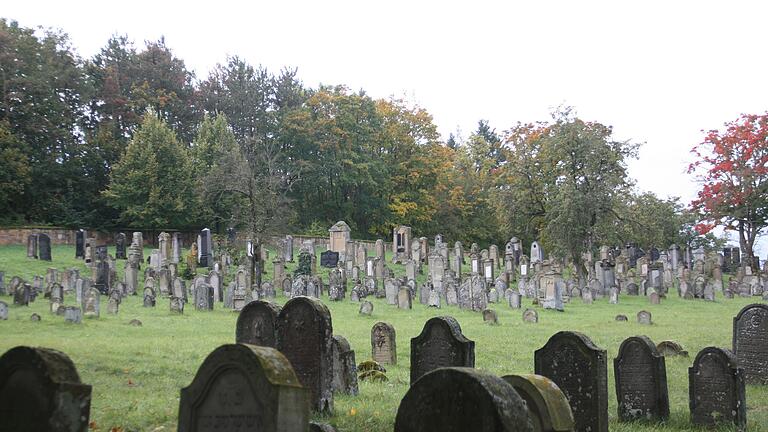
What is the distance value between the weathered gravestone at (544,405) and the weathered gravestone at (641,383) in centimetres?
465

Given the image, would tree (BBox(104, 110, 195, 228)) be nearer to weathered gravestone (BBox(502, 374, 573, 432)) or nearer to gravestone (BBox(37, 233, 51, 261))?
gravestone (BBox(37, 233, 51, 261))

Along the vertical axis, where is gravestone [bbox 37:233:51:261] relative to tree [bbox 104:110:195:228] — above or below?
below

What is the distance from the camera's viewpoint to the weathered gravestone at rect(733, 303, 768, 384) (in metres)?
12.6

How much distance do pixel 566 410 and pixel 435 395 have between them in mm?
1542

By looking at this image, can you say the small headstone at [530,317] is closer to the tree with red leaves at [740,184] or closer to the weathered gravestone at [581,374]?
the weathered gravestone at [581,374]

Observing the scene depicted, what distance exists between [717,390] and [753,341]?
360cm

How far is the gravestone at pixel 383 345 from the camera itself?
46.4ft

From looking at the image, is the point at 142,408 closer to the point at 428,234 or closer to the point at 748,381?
the point at 748,381

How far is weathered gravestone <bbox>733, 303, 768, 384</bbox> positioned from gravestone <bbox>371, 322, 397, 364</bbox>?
5953 mm

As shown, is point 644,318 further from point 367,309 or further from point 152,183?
point 152,183

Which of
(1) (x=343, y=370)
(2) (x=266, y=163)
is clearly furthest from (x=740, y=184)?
(1) (x=343, y=370)

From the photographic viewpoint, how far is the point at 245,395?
5422 mm

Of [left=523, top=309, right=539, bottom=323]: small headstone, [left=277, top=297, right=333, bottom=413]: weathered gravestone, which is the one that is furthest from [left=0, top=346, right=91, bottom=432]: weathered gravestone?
[left=523, top=309, right=539, bottom=323]: small headstone

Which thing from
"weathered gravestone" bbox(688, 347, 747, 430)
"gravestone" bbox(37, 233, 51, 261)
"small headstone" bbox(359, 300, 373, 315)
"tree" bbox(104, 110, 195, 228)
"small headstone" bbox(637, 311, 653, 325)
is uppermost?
"tree" bbox(104, 110, 195, 228)
